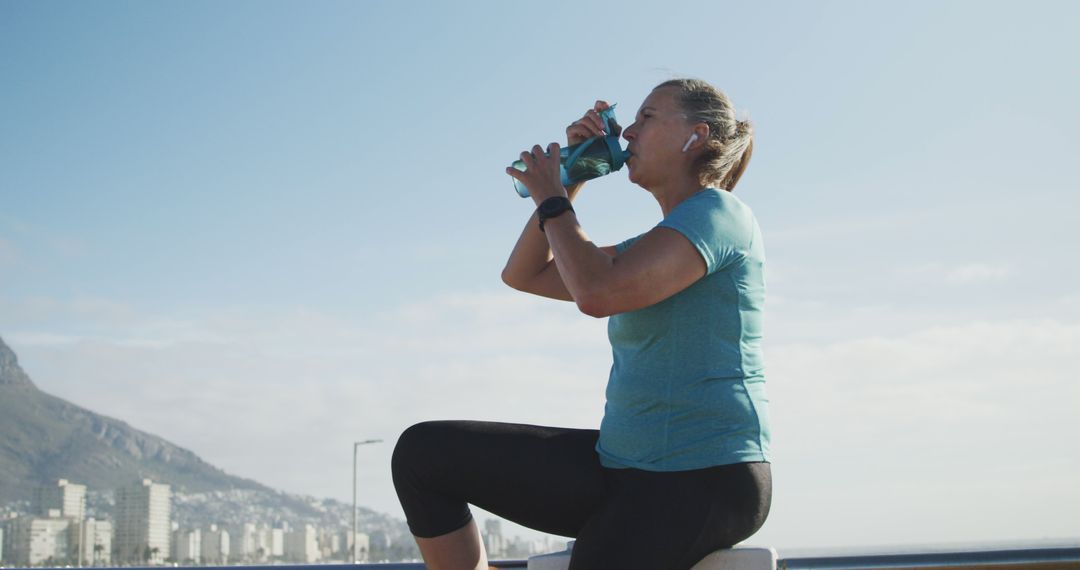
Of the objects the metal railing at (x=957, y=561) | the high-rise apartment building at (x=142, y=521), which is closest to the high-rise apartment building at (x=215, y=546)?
the high-rise apartment building at (x=142, y=521)

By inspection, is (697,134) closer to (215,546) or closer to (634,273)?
(634,273)

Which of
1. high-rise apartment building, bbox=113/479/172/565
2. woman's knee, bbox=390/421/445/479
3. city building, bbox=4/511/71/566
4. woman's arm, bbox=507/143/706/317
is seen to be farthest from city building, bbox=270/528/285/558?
woman's arm, bbox=507/143/706/317

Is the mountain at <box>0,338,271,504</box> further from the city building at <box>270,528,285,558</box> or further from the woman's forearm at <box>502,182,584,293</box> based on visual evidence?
the woman's forearm at <box>502,182,584,293</box>

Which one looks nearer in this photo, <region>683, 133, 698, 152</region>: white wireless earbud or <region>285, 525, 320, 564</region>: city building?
<region>683, 133, 698, 152</region>: white wireless earbud

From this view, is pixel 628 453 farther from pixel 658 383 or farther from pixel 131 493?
pixel 131 493

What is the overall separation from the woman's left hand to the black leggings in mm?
481

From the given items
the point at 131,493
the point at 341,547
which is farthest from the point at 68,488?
the point at 341,547

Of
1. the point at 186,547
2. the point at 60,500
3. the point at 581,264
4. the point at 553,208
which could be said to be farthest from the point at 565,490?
the point at 60,500

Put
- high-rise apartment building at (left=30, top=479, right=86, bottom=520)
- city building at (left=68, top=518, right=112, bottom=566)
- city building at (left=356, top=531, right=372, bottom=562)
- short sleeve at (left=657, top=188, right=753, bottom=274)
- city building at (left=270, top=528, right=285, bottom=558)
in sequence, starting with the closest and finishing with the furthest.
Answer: short sleeve at (left=657, top=188, right=753, bottom=274)
city building at (left=68, top=518, right=112, bottom=566)
city building at (left=270, top=528, right=285, bottom=558)
city building at (left=356, top=531, right=372, bottom=562)
high-rise apartment building at (left=30, top=479, right=86, bottom=520)

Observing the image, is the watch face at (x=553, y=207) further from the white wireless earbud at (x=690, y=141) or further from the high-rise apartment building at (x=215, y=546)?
the high-rise apartment building at (x=215, y=546)

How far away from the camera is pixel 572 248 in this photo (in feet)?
6.38

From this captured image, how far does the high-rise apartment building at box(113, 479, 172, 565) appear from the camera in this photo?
341ft

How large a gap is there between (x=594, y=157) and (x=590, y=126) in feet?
0.27

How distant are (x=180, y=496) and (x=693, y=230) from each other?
169 metres
